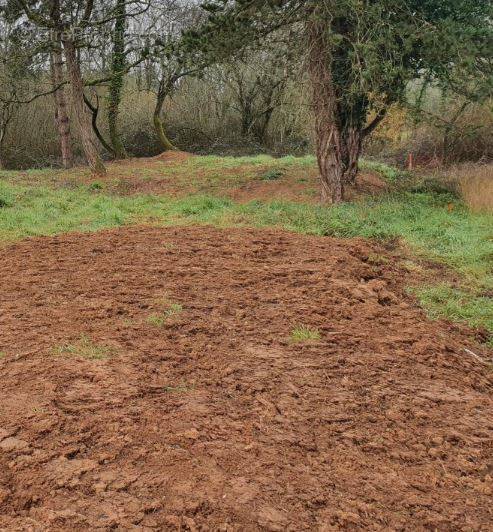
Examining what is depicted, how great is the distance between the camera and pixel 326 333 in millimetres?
3859

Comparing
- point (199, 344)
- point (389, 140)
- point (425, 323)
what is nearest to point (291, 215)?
point (425, 323)

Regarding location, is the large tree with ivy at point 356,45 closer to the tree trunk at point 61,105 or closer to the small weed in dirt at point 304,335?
the small weed in dirt at point 304,335

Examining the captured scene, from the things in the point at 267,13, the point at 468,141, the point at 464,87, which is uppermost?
the point at 267,13

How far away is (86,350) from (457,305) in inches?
124

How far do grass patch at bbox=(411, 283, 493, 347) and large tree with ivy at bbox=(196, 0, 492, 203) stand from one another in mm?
3799

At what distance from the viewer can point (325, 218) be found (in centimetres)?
789

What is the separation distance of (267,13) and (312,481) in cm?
808

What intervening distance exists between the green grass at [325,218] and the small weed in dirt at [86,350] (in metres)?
2.83

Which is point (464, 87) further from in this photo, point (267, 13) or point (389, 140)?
point (389, 140)

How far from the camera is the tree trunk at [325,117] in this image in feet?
28.4

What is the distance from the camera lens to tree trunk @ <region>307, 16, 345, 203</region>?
8.66 m

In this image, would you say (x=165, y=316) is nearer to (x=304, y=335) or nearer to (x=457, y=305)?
(x=304, y=335)

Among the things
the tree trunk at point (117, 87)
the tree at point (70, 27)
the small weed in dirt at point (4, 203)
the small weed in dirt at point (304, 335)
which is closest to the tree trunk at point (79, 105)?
the tree at point (70, 27)

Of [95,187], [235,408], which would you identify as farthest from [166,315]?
[95,187]
